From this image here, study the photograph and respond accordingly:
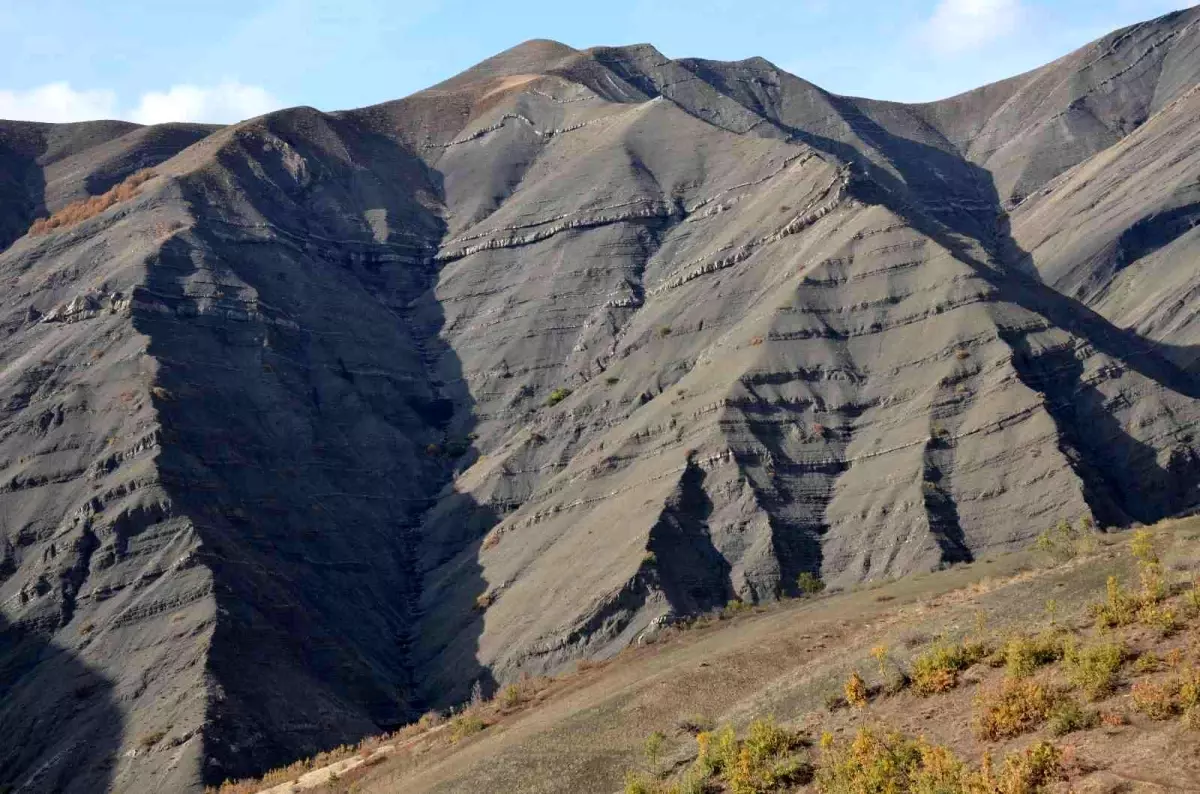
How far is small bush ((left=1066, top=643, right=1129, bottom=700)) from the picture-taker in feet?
76.8

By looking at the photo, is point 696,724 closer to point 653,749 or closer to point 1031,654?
point 653,749

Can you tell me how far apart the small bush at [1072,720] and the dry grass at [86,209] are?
9811cm

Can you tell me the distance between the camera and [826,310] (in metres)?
82.1

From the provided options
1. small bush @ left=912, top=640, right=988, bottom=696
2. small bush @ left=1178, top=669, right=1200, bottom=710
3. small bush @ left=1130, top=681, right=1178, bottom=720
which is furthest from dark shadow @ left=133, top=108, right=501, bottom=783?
small bush @ left=1178, top=669, right=1200, bottom=710

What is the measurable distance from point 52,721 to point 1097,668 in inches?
1997

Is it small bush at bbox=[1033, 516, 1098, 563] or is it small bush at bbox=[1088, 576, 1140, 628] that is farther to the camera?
small bush at bbox=[1033, 516, 1098, 563]

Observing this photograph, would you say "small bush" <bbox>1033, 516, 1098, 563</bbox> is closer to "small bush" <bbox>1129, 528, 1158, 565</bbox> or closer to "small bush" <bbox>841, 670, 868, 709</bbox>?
"small bush" <bbox>1129, 528, 1158, 565</bbox>

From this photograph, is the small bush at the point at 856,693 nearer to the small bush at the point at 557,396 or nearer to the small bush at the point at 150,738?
the small bush at the point at 150,738

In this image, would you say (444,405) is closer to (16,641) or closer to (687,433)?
(687,433)

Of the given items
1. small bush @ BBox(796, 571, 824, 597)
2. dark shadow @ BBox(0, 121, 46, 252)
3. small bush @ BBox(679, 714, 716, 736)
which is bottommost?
small bush @ BBox(796, 571, 824, 597)

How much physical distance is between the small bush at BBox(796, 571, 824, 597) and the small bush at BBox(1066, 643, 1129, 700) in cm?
3834

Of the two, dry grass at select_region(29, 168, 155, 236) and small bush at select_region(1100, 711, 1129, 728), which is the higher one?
dry grass at select_region(29, 168, 155, 236)

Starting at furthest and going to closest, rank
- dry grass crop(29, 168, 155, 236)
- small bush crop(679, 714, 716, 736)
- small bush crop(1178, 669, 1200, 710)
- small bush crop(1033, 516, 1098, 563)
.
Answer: dry grass crop(29, 168, 155, 236), small bush crop(1033, 516, 1098, 563), small bush crop(679, 714, 716, 736), small bush crop(1178, 669, 1200, 710)

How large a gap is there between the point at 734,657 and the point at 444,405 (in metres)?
59.9
